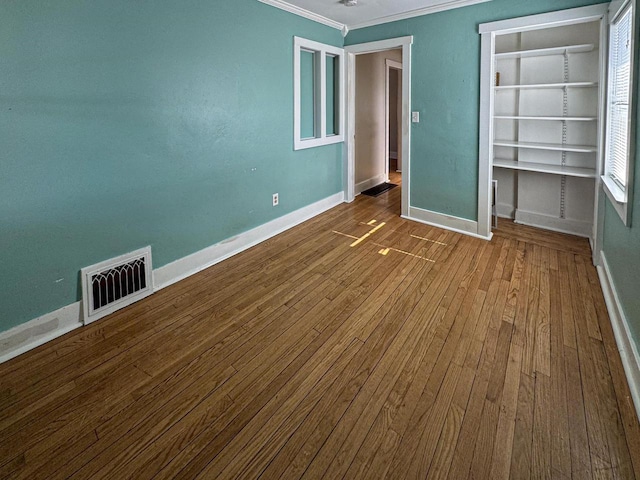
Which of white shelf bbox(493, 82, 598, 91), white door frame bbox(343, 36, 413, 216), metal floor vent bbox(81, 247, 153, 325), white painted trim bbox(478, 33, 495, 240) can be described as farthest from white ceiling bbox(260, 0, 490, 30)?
metal floor vent bbox(81, 247, 153, 325)

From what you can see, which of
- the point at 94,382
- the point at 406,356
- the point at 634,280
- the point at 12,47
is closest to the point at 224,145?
the point at 12,47

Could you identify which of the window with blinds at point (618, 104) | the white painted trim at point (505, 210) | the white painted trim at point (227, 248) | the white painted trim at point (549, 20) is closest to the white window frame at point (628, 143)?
the window with blinds at point (618, 104)

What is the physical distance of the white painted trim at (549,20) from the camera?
3174mm

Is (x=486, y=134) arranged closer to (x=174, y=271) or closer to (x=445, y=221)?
(x=445, y=221)

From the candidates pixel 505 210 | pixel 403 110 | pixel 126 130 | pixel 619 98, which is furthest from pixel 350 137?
pixel 126 130

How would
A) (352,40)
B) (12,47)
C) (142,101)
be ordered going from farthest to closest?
(352,40) < (142,101) < (12,47)

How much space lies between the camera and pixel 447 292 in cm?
294

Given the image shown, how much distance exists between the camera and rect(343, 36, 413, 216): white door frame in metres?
4.44

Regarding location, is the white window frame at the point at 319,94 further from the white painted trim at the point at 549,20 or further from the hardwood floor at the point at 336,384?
the hardwood floor at the point at 336,384

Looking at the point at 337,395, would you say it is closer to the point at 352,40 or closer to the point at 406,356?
the point at 406,356

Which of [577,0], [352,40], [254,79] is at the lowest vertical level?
[254,79]

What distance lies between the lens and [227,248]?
12.1ft

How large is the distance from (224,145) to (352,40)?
8.36ft

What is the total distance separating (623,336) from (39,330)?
11.2ft
